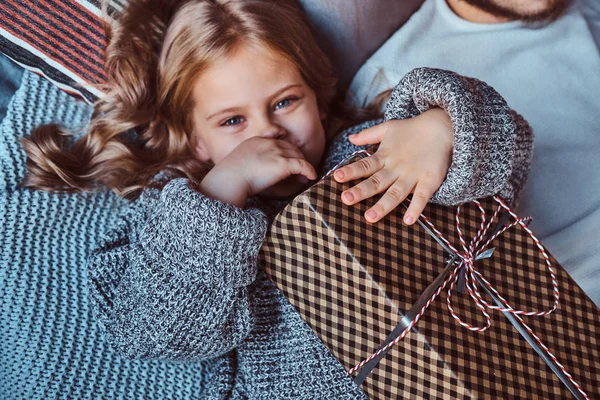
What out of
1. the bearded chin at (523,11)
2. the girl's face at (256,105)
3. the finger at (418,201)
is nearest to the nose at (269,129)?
the girl's face at (256,105)

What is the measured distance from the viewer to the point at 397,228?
777mm

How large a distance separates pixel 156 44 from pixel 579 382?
3.28 feet

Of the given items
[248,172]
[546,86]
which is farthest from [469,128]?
[546,86]

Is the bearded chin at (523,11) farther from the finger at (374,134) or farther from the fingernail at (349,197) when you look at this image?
the fingernail at (349,197)

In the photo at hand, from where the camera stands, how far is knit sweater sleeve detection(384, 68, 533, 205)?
Result: 837 millimetres

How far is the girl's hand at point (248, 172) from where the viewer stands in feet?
3.09

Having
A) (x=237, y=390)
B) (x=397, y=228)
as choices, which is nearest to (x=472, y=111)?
(x=397, y=228)

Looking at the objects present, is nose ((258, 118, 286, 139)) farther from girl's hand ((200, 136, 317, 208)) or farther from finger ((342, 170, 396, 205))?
finger ((342, 170, 396, 205))

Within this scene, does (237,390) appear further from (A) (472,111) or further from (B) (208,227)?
(A) (472,111)

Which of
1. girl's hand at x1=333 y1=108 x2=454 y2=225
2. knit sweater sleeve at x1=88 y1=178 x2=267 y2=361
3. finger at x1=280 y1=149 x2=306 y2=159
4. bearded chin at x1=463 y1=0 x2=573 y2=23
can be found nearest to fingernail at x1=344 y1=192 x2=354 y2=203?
Result: girl's hand at x1=333 y1=108 x2=454 y2=225

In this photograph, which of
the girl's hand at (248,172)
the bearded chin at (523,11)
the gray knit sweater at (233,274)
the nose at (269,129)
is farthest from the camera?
the bearded chin at (523,11)

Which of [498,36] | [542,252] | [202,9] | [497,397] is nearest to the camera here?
[497,397]

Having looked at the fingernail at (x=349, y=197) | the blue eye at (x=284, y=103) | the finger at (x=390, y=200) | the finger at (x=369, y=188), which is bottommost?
the blue eye at (x=284, y=103)

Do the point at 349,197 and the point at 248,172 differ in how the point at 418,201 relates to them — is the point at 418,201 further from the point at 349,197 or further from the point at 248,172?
the point at 248,172
